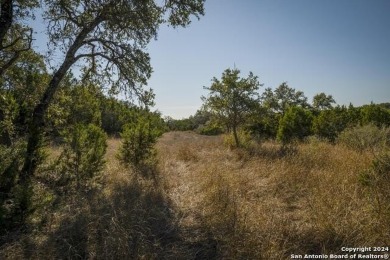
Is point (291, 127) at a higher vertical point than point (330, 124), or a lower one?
lower

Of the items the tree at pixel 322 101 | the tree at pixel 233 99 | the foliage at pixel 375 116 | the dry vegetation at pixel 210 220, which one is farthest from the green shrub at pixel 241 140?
the tree at pixel 322 101

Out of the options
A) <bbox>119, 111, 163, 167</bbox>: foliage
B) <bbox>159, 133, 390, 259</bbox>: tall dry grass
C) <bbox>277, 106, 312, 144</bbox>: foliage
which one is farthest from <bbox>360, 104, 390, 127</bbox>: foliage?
<bbox>119, 111, 163, 167</bbox>: foliage

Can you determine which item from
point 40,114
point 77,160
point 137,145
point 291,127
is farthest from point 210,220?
point 291,127

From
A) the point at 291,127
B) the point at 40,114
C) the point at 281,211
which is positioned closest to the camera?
the point at 281,211

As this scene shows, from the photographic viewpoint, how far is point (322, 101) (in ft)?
165

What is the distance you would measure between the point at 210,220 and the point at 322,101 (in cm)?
5217

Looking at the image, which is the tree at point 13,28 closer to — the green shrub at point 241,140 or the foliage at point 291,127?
the green shrub at point 241,140

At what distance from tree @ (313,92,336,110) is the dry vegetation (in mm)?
48405

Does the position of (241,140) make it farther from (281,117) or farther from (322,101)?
(322,101)

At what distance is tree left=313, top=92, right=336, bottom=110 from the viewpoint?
5006 cm

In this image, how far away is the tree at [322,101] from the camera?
164 ft

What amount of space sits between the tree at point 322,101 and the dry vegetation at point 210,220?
159ft

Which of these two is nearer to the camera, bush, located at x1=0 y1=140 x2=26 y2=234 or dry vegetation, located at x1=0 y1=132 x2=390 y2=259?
dry vegetation, located at x1=0 y1=132 x2=390 y2=259

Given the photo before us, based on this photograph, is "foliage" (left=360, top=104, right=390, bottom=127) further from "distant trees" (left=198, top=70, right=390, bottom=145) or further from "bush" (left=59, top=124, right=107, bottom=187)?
"bush" (left=59, top=124, right=107, bottom=187)
